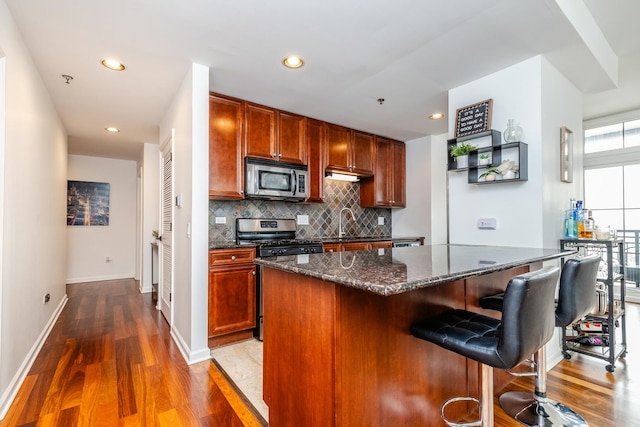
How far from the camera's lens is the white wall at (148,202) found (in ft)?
15.9

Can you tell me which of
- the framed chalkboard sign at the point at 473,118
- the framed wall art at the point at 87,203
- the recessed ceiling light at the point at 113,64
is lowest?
the framed wall art at the point at 87,203

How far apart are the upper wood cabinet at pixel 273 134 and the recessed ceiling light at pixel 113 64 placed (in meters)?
1.09

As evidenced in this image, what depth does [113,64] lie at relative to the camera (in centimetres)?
246

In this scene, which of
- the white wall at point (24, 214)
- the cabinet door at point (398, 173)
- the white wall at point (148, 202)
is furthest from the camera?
the white wall at point (148, 202)

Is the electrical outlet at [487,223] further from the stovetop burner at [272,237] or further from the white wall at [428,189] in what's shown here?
the white wall at [428,189]

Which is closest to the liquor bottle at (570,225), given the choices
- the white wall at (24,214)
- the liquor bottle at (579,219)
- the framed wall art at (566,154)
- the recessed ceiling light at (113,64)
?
the liquor bottle at (579,219)

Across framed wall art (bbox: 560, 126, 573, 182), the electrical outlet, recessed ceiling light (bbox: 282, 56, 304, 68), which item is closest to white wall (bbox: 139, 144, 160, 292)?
recessed ceiling light (bbox: 282, 56, 304, 68)

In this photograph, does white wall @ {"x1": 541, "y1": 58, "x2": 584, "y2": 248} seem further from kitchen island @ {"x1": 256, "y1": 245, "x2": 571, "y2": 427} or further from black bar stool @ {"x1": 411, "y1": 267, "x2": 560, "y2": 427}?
black bar stool @ {"x1": 411, "y1": 267, "x2": 560, "y2": 427}

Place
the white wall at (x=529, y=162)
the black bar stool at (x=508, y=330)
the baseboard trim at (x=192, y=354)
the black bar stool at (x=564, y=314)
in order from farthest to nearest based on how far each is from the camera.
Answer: the baseboard trim at (x=192, y=354), the white wall at (x=529, y=162), the black bar stool at (x=564, y=314), the black bar stool at (x=508, y=330)

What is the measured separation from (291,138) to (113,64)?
68.5 inches

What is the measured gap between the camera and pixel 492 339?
46.0 inches

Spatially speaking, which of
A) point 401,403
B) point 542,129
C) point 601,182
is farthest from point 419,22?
point 601,182

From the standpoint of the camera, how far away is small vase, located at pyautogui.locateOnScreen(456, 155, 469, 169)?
106 inches

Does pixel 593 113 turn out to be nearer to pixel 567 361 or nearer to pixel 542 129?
pixel 542 129
